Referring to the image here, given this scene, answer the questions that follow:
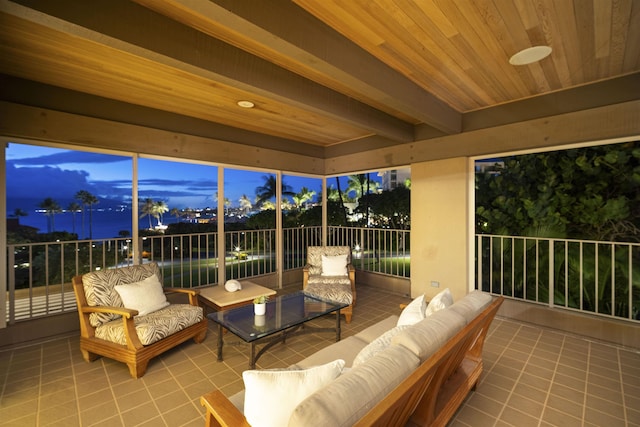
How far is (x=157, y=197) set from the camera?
4547 mm

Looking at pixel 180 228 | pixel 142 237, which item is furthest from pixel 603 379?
pixel 180 228

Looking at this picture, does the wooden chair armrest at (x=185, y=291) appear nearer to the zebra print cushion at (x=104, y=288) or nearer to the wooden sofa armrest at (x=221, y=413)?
the zebra print cushion at (x=104, y=288)

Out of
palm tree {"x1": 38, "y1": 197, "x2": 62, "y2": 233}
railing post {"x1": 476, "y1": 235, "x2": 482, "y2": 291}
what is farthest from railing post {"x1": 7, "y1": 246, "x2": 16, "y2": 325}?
railing post {"x1": 476, "y1": 235, "x2": 482, "y2": 291}

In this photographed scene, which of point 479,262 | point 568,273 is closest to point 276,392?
point 479,262

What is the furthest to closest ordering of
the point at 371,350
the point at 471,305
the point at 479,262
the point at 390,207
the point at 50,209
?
1. the point at 390,207
2. the point at 479,262
3. the point at 50,209
4. the point at 471,305
5. the point at 371,350

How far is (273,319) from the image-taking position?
9.00ft

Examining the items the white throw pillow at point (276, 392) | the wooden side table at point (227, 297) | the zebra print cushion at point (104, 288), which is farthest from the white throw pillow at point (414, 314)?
the zebra print cushion at point (104, 288)

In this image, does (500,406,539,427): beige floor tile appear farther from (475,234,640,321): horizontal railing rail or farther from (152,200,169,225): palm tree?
(152,200,169,225): palm tree

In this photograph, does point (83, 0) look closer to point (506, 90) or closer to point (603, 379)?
point (506, 90)

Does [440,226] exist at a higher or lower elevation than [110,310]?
higher

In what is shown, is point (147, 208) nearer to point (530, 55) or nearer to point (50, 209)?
point (50, 209)

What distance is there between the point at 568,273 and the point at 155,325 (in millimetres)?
5246

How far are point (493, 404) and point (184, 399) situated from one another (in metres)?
2.39

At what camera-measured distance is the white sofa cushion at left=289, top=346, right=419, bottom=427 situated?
2.83 feet
